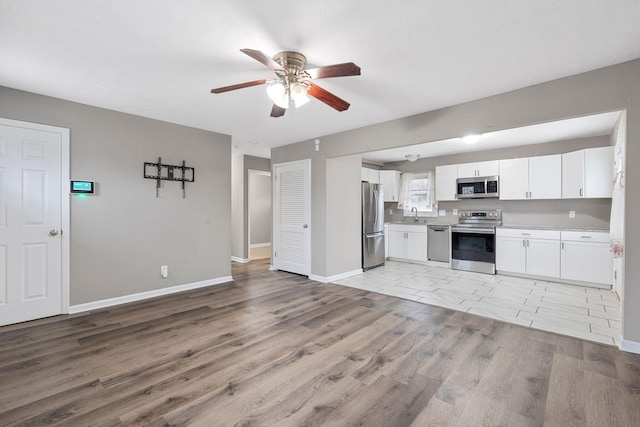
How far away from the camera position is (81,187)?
11.2ft

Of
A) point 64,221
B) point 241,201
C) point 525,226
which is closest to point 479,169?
point 525,226

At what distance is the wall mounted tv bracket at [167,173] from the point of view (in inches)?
157

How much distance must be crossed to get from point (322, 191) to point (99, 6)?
11.6ft

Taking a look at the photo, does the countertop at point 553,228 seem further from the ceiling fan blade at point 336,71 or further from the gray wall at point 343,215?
the ceiling fan blade at point 336,71

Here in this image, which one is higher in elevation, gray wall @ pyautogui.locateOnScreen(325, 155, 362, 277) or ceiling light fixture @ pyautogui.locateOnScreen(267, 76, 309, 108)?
ceiling light fixture @ pyautogui.locateOnScreen(267, 76, 309, 108)

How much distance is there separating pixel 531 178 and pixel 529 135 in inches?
35.0

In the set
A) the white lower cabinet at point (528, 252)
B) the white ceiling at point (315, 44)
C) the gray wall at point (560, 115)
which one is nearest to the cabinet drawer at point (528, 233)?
the white lower cabinet at point (528, 252)

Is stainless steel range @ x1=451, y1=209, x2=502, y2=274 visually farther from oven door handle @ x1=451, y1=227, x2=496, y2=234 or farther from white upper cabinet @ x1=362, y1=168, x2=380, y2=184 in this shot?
white upper cabinet @ x1=362, y1=168, x2=380, y2=184

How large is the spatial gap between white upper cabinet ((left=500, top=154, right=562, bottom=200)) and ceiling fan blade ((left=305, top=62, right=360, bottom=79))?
4642mm

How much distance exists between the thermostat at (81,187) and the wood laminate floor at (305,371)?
1.44 m

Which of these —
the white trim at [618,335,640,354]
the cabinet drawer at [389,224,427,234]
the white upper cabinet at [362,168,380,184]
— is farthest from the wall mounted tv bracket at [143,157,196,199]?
the white trim at [618,335,640,354]

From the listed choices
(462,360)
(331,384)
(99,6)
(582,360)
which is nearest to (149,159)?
(99,6)

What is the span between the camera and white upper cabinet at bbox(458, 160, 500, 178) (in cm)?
552

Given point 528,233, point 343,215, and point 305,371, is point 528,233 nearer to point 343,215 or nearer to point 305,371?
point 343,215
